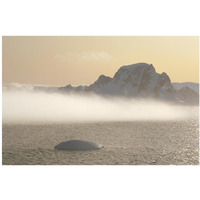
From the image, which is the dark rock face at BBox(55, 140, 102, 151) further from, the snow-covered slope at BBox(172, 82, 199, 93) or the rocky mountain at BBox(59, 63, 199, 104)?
the snow-covered slope at BBox(172, 82, 199, 93)

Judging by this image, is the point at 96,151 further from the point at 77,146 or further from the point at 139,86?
the point at 139,86

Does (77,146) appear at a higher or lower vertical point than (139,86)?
lower

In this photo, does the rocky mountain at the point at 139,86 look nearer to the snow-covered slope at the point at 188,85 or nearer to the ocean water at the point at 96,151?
the snow-covered slope at the point at 188,85

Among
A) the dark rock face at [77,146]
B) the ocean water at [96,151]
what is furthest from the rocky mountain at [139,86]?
the dark rock face at [77,146]

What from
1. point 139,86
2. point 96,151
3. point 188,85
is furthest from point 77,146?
point 188,85

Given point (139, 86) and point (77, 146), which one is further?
point (139, 86)

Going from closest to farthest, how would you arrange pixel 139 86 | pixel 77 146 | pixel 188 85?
1. pixel 77 146
2. pixel 188 85
3. pixel 139 86

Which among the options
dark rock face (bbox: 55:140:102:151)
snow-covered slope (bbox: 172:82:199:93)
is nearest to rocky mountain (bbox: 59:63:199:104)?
snow-covered slope (bbox: 172:82:199:93)
